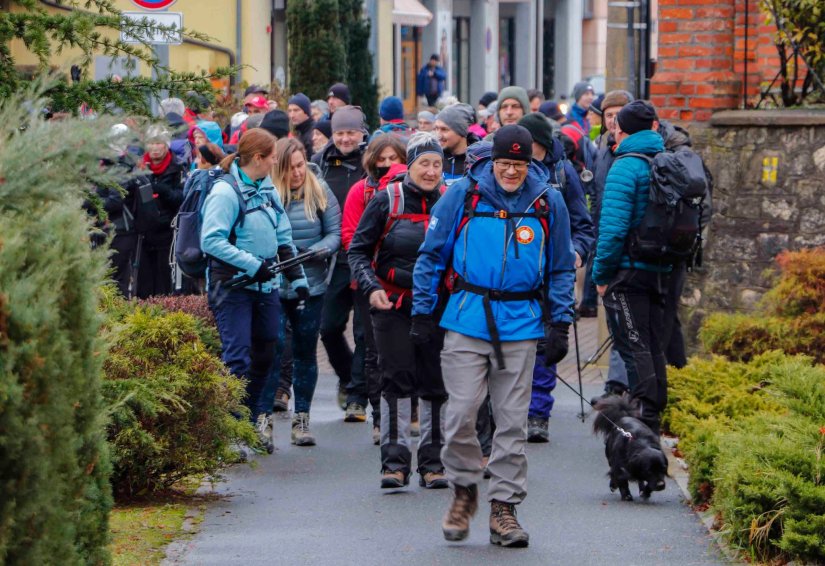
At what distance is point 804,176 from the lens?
11.7 meters

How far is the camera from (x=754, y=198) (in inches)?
471

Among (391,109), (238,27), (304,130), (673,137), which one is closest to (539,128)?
(673,137)

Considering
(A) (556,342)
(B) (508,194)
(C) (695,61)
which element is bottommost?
(A) (556,342)

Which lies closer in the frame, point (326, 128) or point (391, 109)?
point (326, 128)

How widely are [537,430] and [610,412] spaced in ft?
4.75

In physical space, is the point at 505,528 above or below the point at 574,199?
below

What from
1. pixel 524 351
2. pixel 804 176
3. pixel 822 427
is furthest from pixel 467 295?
pixel 804 176

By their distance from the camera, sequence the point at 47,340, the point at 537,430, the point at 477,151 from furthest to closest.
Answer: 1. the point at 537,430
2. the point at 477,151
3. the point at 47,340

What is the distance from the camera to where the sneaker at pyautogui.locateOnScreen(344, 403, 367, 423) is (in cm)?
1040

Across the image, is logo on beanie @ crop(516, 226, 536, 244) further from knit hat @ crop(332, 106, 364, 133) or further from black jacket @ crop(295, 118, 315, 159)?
black jacket @ crop(295, 118, 315, 159)

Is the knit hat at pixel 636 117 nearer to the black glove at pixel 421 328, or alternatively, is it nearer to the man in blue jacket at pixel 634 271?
the man in blue jacket at pixel 634 271

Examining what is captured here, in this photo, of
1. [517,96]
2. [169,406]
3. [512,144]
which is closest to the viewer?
[512,144]

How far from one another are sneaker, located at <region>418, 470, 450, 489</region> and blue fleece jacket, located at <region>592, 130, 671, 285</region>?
1.53m

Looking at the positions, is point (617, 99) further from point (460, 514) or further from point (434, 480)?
point (460, 514)
